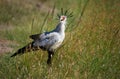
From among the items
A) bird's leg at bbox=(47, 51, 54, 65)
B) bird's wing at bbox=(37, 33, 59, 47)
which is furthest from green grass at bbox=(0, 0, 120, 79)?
bird's wing at bbox=(37, 33, 59, 47)

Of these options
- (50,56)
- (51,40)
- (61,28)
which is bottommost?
(50,56)

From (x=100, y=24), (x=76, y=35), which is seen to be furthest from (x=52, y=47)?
(x=100, y=24)

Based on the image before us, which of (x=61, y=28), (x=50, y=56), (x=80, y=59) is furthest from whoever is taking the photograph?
(x=80, y=59)

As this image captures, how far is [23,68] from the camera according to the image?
7.91m

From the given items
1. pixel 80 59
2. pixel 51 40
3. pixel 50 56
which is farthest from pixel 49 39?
pixel 80 59

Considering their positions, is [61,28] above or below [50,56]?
above

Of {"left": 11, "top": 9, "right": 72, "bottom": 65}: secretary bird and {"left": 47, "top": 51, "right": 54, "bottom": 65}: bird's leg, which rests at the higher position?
{"left": 11, "top": 9, "right": 72, "bottom": 65}: secretary bird

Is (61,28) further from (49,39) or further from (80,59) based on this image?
(80,59)

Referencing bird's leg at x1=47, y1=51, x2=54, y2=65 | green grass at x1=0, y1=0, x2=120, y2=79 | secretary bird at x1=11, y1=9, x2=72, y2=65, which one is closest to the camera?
green grass at x1=0, y1=0, x2=120, y2=79

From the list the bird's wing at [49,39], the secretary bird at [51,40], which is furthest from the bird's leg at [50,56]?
the bird's wing at [49,39]

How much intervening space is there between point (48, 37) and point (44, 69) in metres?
0.54

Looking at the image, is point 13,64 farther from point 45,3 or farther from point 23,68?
point 45,3

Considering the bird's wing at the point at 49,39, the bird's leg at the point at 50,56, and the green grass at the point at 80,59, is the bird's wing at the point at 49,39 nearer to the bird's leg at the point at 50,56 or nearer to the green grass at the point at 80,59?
the bird's leg at the point at 50,56

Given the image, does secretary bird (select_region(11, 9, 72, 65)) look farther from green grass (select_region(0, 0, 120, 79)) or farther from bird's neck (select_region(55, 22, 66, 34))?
green grass (select_region(0, 0, 120, 79))
